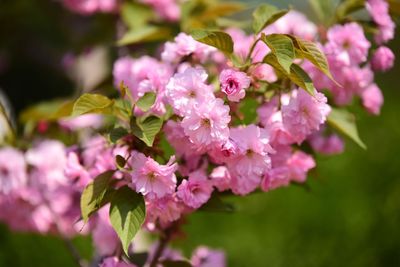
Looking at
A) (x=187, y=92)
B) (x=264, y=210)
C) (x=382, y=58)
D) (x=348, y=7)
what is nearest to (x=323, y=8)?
(x=348, y=7)

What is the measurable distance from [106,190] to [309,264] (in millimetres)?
1903

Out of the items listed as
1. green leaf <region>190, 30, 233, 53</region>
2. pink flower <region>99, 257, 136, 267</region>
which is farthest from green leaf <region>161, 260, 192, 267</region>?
green leaf <region>190, 30, 233, 53</region>

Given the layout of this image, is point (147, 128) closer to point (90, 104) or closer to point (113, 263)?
point (90, 104)

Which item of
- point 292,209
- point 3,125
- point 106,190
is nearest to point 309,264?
point 292,209

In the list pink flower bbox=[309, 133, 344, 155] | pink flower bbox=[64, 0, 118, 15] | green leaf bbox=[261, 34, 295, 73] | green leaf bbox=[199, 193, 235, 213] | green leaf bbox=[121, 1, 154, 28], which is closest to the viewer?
green leaf bbox=[261, 34, 295, 73]

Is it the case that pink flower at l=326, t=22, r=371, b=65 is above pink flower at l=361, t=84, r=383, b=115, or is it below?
above

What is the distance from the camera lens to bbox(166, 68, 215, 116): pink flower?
1.17 meters

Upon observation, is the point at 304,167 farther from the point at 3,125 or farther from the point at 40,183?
the point at 3,125

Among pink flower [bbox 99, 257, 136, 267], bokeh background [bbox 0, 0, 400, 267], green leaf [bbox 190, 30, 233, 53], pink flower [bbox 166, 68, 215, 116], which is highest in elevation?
green leaf [bbox 190, 30, 233, 53]

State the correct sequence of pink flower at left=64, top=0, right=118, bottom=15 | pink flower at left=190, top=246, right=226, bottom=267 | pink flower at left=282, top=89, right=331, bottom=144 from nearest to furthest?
pink flower at left=282, top=89, right=331, bottom=144, pink flower at left=190, top=246, right=226, bottom=267, pink flower at left=64, top=0, right=118, bottom=15

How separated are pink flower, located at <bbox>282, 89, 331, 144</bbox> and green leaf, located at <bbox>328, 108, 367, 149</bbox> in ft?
0.58

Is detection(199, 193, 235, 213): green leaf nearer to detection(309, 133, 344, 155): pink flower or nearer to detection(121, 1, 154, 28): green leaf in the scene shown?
detection(309, 133, 344, 155): pink flower

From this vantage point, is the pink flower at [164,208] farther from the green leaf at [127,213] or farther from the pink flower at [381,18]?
the pink flower at [381,18]

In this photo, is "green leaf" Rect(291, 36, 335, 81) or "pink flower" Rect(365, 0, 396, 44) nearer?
"green leaf" Rect(291, 36, 335, 81)
